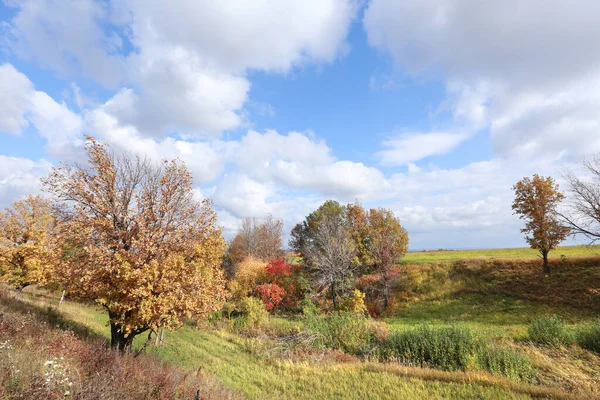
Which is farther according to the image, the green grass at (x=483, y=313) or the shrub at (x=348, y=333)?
the green grass at (x=483, y=313)

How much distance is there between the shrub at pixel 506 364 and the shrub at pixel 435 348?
0.53 metres

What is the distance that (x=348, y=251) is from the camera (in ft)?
117

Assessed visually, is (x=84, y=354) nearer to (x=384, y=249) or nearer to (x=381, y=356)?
(x=381, y=356)

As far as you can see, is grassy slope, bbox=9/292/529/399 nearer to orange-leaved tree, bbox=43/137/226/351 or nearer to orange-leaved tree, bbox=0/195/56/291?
orange-leaved tree, bbox=43/137/226/351

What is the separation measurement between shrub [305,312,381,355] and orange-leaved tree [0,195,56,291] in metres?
21.5

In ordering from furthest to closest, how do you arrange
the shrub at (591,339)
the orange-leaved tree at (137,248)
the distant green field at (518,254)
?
the distant green field at (518,254) < the shrub at (591,339) < the orange-leaved tree at (137,248)

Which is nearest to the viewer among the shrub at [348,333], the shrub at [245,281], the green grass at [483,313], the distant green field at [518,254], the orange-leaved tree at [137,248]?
the orange-leaved tree at [137,248]

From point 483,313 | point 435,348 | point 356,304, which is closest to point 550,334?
point 435,348

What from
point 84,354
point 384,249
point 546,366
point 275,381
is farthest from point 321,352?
point 384,249

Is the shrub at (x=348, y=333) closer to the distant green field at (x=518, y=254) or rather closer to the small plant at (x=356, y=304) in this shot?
the small plant at (x=356, y=304)

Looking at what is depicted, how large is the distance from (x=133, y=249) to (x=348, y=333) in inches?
609

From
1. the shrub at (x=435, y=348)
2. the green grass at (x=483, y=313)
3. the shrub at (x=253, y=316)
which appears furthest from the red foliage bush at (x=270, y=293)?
the shrub at (x=435, y=348)

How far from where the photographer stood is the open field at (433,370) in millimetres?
11586

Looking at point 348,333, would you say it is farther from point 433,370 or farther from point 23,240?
point 23,240
